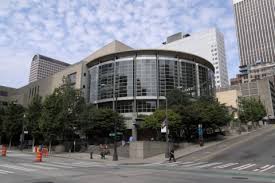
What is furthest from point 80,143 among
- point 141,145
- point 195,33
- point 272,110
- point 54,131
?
point 195,33

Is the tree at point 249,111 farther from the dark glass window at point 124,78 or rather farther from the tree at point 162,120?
the tree at point 162,120

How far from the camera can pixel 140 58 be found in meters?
67.5

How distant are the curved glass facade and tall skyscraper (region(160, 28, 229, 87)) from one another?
356ft

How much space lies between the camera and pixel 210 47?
17488 cm

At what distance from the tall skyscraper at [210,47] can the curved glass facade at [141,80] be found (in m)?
109

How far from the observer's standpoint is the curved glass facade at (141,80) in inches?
2525

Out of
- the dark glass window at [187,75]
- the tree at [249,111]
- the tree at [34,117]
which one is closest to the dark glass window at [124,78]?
the dark glass window at [187,75]

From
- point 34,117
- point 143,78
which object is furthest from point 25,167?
point 143,78

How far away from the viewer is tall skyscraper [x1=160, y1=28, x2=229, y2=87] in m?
174

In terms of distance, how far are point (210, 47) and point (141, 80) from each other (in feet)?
402

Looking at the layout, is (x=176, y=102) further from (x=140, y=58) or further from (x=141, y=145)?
(x=140, y=58)

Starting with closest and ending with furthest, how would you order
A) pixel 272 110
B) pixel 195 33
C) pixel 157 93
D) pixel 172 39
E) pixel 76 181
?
pixel 76 181 < pixel 157 93 < pixel 272 110 < pixel 195 33 < pixel 172 39

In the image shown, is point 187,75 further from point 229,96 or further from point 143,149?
point 229,96

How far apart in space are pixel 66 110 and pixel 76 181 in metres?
33.6
